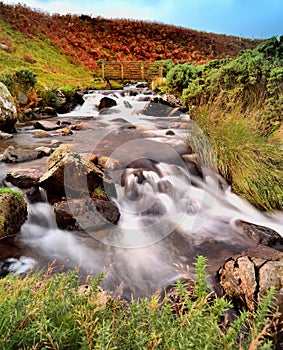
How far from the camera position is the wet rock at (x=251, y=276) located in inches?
126

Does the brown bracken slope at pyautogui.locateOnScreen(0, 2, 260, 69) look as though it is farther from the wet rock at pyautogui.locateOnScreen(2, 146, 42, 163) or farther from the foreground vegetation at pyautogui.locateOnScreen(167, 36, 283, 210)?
the wet rock at pyautogui.locateOnScreen(2, 146, 42, 163)

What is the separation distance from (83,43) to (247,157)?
26.8 meters

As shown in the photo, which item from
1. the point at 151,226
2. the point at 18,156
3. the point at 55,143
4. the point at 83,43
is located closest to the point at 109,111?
the point at 55,143

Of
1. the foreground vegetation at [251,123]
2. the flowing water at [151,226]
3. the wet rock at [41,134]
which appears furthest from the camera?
the wet rock at [41,134]

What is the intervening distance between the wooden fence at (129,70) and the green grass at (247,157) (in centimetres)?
1685

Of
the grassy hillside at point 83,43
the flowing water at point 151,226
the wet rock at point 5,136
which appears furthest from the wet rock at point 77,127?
the grassy hillside at point 83,43

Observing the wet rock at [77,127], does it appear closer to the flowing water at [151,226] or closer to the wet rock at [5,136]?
the wet rock at [5,136]

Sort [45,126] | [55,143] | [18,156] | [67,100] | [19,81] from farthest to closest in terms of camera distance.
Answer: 1. [67,100]
2. [19,81]
3. [45,126]
4. [55,143]
5. [18,156]

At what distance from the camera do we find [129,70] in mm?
22750

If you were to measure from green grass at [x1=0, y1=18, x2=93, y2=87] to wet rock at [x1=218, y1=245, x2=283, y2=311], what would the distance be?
54.6 feet

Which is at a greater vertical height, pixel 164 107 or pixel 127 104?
pixel 164 107

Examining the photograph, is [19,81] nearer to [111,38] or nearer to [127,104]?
[127,104]

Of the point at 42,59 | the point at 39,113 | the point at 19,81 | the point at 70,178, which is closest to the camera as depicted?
the point at 70,178

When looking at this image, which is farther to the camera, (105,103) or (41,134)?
(105,103)
